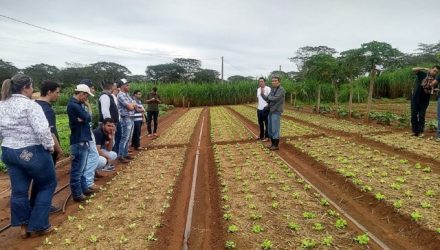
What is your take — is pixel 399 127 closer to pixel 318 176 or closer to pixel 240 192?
pixel 318 176

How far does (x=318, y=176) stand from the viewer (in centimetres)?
716

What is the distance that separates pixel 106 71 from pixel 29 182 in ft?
204

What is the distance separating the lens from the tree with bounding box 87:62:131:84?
190ft

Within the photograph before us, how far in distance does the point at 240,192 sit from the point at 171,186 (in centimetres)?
139

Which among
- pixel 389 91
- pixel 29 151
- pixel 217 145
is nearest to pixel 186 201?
pixel 29 151

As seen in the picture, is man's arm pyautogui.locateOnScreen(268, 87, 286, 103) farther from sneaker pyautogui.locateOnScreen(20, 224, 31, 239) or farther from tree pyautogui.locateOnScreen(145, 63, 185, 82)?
tree pyautogui.locateOnScreen(145, 63, 185, 82)

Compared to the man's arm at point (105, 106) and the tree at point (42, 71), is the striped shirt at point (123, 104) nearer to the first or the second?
the man's arm at point (105, 106)

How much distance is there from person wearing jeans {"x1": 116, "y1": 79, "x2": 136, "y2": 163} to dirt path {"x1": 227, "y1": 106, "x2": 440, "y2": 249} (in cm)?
440

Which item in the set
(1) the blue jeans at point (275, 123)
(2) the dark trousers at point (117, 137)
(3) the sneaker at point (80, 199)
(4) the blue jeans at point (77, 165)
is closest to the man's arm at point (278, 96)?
(1) the blue jeans at point (275, 123)

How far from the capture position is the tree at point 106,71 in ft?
190

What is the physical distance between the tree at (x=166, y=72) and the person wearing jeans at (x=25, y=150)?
2454 inches

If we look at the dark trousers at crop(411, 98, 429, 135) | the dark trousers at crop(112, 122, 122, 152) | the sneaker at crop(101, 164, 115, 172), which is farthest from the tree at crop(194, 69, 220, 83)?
the sneaker at crop(101, 164, 115, 172)

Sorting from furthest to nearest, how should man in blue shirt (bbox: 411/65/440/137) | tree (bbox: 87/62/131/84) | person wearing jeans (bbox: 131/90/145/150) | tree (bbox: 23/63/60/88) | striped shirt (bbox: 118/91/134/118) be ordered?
tree (bbox: 87/62/131/84), tree (bbox: 23/63/60/88), person wearing jeans (bbox: 131/90/145/150), man in blue shirt (bbox: 411/65/440/137), striped shirt (bbox: 118/91/134/118)

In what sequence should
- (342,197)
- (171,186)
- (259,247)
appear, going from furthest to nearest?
(171,186) → (342,197) → (259,247)
